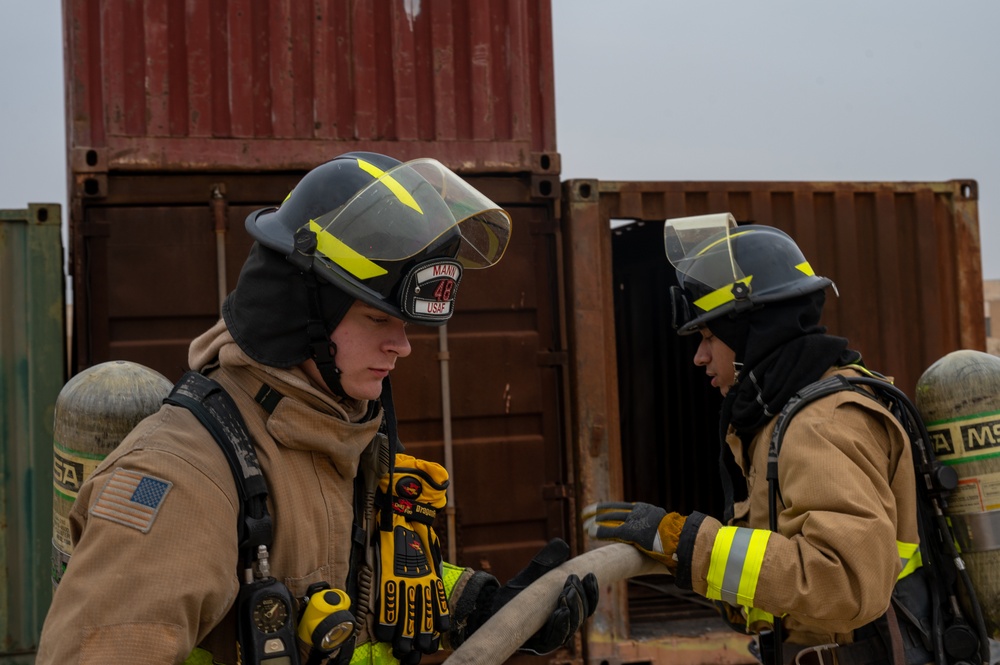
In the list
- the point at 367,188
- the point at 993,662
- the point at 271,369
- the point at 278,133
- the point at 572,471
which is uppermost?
the point at 278,133

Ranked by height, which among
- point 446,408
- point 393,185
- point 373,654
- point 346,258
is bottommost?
point 373,654

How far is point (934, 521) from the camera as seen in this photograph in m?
2.93

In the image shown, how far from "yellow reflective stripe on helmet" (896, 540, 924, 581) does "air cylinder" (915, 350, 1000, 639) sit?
0.17 m

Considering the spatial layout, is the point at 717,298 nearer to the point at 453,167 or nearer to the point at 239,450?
the point at 239,450

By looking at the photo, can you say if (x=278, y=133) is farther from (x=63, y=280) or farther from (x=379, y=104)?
(x=63, y=280)

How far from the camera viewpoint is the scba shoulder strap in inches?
107

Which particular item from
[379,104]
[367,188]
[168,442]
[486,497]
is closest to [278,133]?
[379,104]

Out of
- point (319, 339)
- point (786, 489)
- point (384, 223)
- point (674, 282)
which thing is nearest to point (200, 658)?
point (319, 339)

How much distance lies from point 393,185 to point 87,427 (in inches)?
39.3

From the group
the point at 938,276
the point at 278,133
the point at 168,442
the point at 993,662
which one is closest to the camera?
the point at 168,442

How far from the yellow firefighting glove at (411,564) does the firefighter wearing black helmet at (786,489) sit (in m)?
0.78

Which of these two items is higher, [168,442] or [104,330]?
[104,330]

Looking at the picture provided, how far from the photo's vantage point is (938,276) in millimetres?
5770

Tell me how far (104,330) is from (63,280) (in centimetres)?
49
